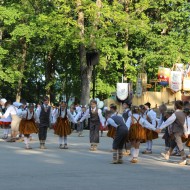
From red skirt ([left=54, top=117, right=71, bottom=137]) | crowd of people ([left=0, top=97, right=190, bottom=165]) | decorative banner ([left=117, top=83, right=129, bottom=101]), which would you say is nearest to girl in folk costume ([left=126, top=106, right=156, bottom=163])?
crowd of people ([left=0, top=97, right=190, bottom=165])

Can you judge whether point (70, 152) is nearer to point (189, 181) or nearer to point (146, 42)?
point (189, 181)

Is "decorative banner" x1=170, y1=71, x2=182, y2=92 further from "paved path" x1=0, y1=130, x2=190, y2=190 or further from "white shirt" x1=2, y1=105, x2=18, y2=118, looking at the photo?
"paved path" x1=0, y1=130, x2=190, y2=190

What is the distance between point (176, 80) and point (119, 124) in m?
33.2

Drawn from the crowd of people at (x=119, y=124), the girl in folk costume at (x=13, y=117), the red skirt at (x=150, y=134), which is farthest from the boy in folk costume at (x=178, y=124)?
the girl in folk costume at (x=13, y=117)

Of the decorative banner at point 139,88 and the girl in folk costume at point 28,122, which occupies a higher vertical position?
the decorative banner at point 139,88

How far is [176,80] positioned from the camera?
48.8 meters

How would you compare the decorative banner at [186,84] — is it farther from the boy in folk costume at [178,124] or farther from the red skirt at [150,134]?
the boy in folk costume at [178,124]

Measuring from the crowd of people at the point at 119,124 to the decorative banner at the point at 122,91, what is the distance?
14.0 m

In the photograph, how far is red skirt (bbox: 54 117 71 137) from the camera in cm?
2172

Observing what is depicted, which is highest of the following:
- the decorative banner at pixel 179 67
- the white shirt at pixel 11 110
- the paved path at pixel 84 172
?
the decorative banner at pixel 179 67

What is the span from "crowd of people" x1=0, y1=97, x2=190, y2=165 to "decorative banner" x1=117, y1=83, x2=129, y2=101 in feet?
46.1

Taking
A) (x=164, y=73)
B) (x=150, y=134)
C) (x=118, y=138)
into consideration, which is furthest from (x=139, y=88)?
(x=118, y=138)

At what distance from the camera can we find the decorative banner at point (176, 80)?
4688 centimetres

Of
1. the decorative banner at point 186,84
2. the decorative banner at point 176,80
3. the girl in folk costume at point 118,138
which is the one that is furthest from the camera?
→ the decorative banner at point 186,84
